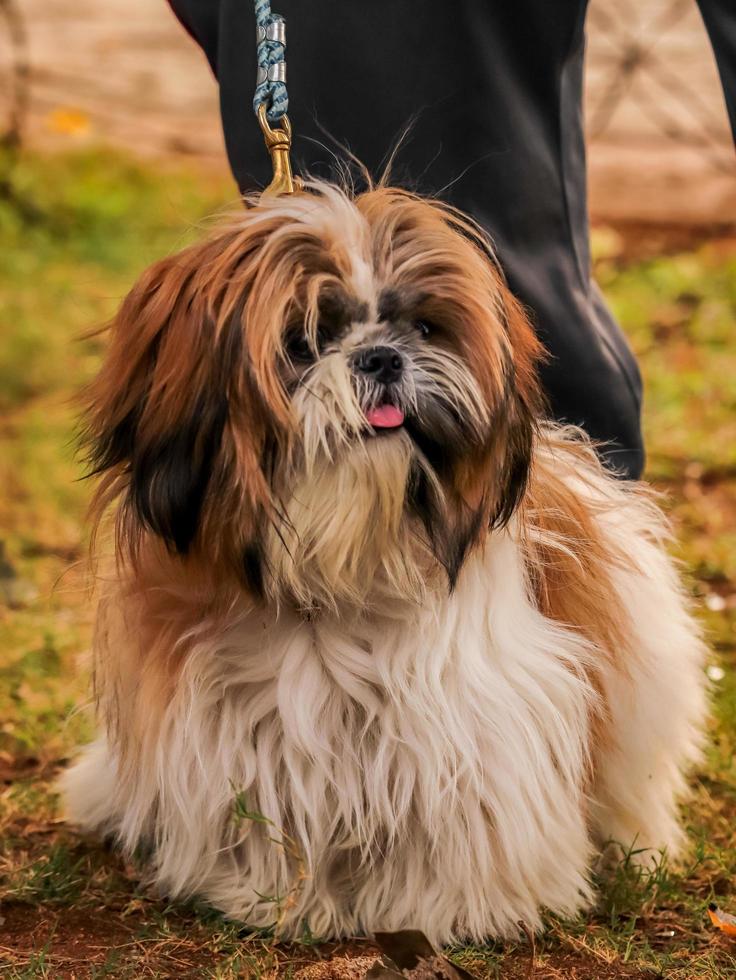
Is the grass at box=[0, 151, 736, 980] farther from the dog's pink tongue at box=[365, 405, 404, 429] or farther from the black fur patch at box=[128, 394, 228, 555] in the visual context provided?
the dog's pink tongue at box=[365, 405, 404, 429]

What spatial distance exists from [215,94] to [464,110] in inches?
234

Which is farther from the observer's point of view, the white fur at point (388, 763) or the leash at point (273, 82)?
the leash at point (273, 82)

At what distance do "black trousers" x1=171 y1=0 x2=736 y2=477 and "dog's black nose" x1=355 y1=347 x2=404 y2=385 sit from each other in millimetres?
668

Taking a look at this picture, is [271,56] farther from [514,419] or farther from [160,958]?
[160,958]

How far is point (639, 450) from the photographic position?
126 inches

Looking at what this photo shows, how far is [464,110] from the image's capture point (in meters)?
2.84

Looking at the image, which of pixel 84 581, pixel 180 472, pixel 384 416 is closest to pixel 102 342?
pixel 84 581

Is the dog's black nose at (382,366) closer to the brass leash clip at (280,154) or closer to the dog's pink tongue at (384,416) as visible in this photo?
the dog's pink tongue at (384,416)

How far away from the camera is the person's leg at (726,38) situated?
254cm

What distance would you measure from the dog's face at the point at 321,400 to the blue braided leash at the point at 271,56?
0.27 metres

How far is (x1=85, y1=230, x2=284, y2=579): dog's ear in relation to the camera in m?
2.21

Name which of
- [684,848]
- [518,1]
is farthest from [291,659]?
[518,1]

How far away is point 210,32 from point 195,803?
1529mm

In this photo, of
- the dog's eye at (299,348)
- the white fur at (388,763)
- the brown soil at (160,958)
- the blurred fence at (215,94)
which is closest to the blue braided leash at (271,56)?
the dog's eye at (299,348)
